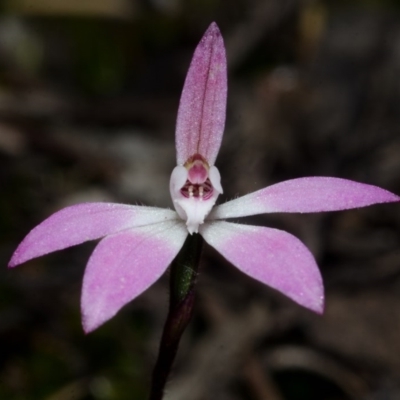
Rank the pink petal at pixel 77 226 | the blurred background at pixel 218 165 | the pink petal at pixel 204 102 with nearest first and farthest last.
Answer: the pink petal at pixel 77 226 → the pink petal at pixel 204 102 → the blurred background at pixel 218 165

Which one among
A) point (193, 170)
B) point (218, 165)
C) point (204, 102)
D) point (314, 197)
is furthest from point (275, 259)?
point (218, 165)

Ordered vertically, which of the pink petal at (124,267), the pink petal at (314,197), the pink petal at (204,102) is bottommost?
the pink petal at (124,267)

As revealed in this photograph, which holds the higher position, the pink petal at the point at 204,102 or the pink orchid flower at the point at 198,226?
the pink petal at the point at 204,102

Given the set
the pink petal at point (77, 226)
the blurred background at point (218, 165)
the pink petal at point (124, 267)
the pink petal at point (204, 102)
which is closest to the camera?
the pink petal at point (124, 267)

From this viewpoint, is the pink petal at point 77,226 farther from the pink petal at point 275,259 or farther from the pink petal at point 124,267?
the pink petal at point 275,259

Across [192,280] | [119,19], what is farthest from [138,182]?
[192,280]

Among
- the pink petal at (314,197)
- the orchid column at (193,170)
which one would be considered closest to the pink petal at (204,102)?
the orchid column at (193,170)

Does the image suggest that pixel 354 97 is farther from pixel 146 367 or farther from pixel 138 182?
pixel 146 367

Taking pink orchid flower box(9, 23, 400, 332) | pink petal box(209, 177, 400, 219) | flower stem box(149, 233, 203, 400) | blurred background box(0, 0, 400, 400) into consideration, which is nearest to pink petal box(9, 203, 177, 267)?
pink orchid flower box(9, 23, 400, 332)
